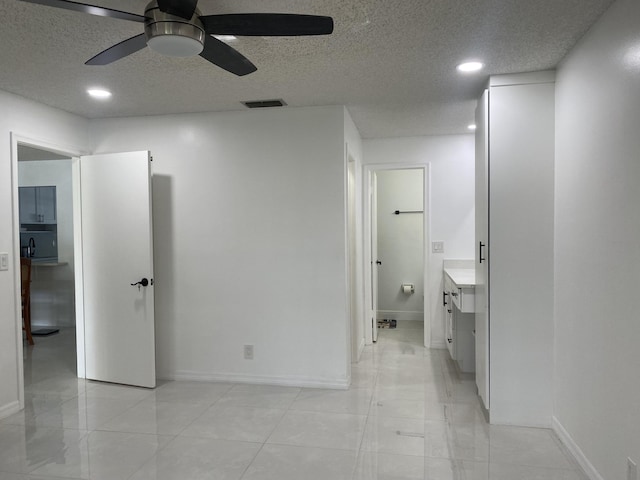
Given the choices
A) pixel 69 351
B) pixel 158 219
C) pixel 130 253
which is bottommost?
pixel 69 351

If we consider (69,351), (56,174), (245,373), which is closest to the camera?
(245,373)

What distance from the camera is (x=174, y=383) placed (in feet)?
12.9

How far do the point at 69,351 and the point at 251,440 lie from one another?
129 inches

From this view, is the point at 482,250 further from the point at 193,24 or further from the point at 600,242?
the point at 193,24

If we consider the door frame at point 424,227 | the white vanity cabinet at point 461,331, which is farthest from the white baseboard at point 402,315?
the white vanity cabinet at point 461,331

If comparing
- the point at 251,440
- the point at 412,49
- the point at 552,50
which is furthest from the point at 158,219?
the point at 552,50

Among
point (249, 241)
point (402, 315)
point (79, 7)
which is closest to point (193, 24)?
point (79, 7)

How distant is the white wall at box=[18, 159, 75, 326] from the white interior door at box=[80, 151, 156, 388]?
8.76ft

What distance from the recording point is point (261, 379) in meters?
3.85

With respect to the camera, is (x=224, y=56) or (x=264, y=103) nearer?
(x=224, y=56)

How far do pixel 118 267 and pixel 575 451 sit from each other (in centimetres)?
361

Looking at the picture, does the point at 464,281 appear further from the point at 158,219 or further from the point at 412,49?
the point at 158,219

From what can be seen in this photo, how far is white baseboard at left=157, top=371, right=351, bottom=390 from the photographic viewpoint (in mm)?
3715

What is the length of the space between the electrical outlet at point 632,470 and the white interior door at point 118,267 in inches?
131
